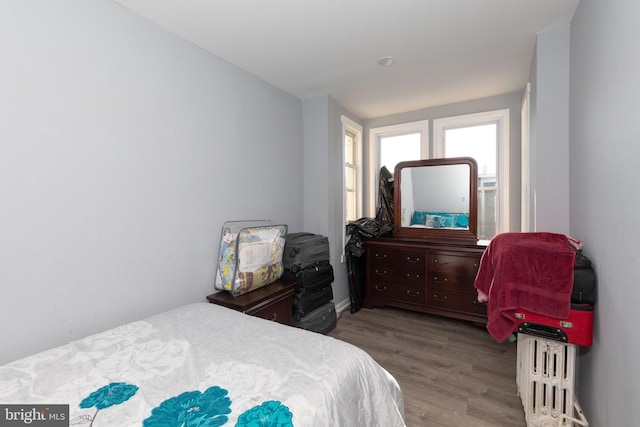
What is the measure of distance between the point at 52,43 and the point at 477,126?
382cm

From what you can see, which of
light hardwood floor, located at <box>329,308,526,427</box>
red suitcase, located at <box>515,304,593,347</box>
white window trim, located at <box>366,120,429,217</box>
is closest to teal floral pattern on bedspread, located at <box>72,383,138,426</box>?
light hardwood floor, located at <box>329,308,526,427</box>

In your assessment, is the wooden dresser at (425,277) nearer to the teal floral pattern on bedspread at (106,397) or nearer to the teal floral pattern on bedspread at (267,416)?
the teal floral pattern on bedspread at (267,416)

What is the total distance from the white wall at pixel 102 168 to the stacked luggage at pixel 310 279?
2.25 feet

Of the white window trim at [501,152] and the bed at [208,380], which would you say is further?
the white window trim at [501,152]

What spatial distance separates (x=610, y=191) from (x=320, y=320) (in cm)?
231

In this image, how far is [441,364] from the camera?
7.71 feet

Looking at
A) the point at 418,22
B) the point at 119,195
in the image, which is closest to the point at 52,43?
the point at 119,195

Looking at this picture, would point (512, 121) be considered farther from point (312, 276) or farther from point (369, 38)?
point (312, 276)

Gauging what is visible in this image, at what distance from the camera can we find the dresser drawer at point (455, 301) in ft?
9.59

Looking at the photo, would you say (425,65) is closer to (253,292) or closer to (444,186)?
(444,186)

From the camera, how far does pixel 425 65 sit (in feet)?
8.27

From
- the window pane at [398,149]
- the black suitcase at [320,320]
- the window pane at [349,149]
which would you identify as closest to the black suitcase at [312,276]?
the black suitcase at [320,320]

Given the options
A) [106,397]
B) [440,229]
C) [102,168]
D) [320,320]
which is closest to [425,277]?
[440,229]

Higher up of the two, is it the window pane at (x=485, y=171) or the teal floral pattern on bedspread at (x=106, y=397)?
the window pane at (x=485, y=171)
